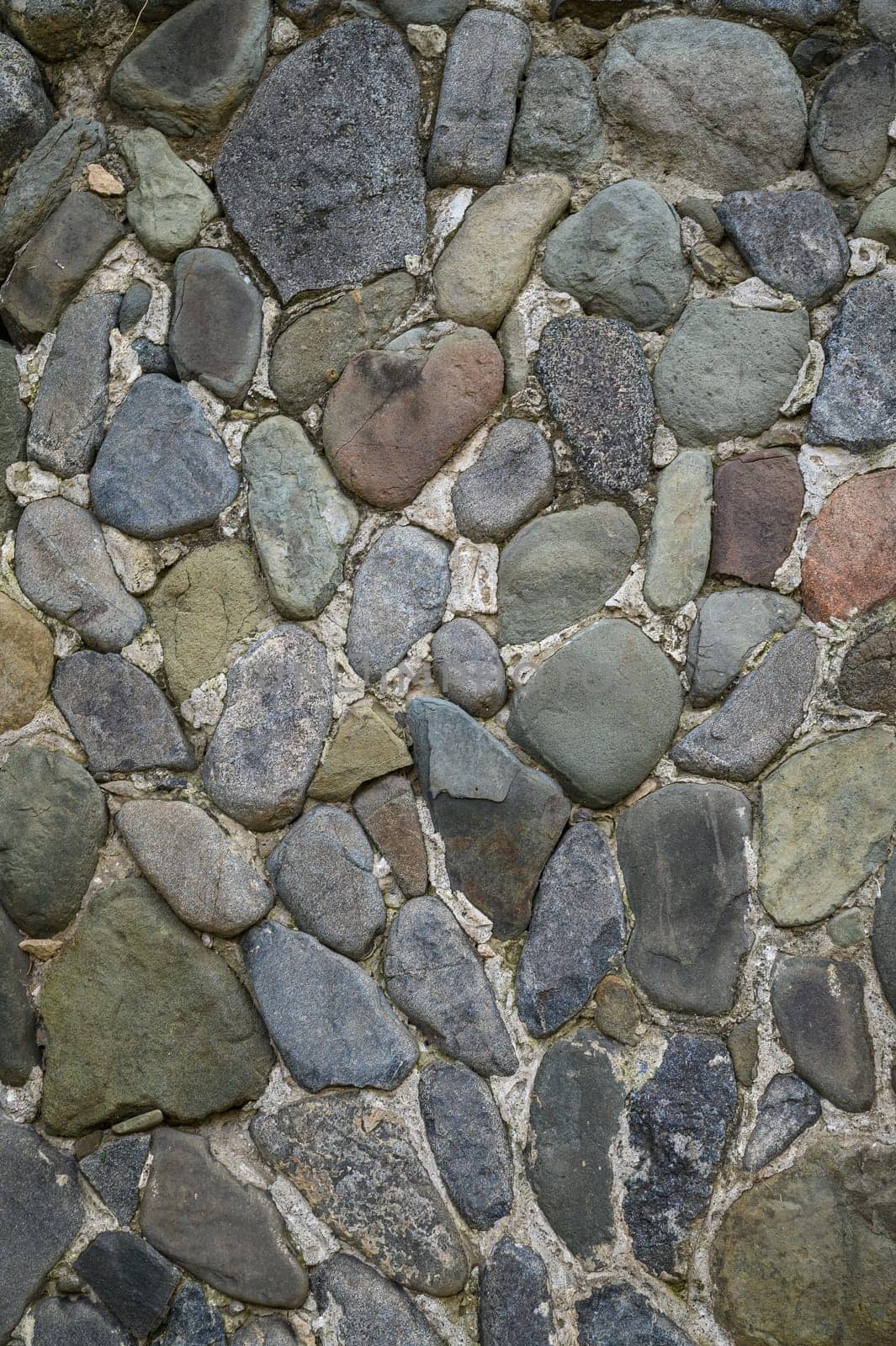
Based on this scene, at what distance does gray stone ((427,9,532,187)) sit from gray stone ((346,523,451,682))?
0.54 m

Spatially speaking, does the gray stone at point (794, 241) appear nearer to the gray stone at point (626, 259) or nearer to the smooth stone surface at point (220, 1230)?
the gray stone at point (626, 259)

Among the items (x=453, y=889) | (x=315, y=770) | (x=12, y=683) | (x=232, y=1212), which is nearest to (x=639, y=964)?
(x=453, y=889)

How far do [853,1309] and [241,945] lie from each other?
90 cm

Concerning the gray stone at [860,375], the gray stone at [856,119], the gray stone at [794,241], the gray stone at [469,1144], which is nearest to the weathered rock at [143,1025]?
the gray stone at [469,1144]

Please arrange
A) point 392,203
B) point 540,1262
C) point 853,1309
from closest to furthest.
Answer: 1. point 853,1309
2. point 540,1262
3. point 392,203

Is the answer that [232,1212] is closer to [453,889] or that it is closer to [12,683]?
[453,889]

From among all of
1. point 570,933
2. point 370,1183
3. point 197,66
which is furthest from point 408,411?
point 370,1183

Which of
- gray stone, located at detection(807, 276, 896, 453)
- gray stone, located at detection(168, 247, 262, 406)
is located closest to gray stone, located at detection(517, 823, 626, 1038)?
gray stone, located at detection(807, 276, 896, 453)

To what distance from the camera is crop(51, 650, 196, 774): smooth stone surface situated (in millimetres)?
1643

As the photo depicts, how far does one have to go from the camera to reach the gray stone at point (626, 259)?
157 cm

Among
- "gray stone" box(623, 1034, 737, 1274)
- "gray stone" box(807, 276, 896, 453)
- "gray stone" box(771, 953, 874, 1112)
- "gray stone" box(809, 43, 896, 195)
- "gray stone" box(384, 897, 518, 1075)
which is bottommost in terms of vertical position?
"gray stone" box(623, 1034, 737, 1274)

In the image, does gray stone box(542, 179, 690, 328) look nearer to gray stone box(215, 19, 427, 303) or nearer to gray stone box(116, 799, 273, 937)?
gray stone box(215, 19, 427, 303)

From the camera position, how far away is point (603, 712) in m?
1.51

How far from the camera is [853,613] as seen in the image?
4.81 ft
